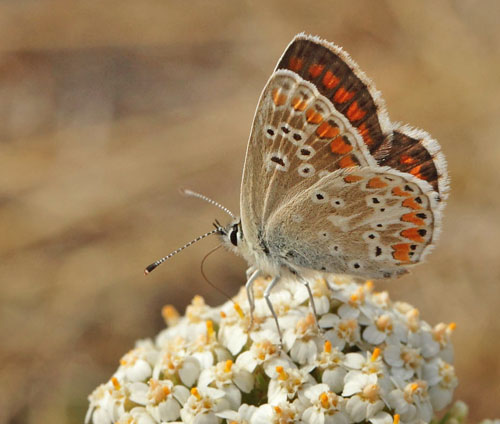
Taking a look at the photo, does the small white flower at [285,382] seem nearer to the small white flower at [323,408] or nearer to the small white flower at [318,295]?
the small white flower at [323,408]

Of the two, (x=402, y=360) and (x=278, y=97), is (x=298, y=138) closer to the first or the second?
(x=278, y=97)

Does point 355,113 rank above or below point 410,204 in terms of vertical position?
above

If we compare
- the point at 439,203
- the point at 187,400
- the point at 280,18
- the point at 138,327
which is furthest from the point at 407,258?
the point at 280,18

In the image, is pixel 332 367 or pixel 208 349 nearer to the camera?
pixel 332 367

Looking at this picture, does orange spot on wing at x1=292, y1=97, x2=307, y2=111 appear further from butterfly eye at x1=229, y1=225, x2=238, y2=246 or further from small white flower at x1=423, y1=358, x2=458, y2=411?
small white flower at x1=423, y1=358, x2=458, y2=411

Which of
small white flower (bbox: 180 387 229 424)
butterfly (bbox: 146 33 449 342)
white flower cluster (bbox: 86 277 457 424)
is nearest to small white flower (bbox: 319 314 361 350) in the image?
white flower cluster (bbox: 86 277 457 424)

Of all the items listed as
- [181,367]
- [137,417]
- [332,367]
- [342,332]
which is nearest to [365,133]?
[342,332]
